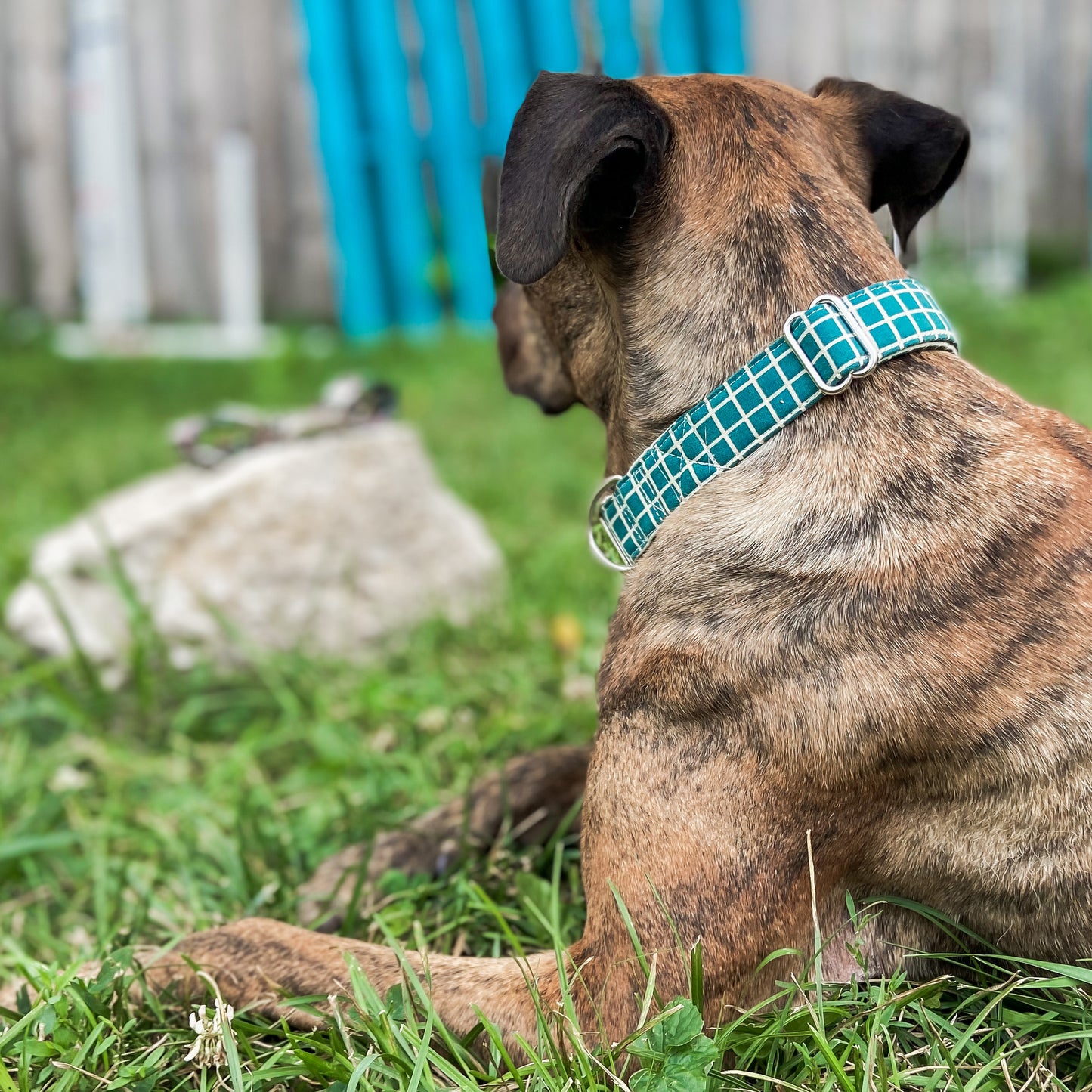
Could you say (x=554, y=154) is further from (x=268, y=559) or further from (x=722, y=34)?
(x=722, y=34)

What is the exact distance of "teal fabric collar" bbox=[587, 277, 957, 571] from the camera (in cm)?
181

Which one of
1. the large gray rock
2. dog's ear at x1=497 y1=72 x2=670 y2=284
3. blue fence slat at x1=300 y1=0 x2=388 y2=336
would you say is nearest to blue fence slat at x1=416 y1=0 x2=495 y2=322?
blue fence slat at x1=300 y1=0 x2=388 y2=336

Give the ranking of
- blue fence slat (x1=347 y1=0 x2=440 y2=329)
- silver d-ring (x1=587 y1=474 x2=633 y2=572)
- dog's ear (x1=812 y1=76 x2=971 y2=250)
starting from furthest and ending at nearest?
blue fence slat (x1=347 y1=0 x2=440 y2=329), dog's ear (x1=812 y1=76 x2=971 y2=250), silver d-ring (x1=587 y1=474 x2=633 y2=572)

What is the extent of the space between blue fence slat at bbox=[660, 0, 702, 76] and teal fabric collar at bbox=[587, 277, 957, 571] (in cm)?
748

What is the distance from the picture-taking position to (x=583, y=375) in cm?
222

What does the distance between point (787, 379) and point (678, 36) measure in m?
7.76

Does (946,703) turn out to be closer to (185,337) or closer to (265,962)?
(265,962)

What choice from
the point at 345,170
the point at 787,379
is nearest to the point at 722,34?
the point at 345,170

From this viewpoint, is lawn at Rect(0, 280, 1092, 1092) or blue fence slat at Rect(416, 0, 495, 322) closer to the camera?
lawn at Rect(0, 280, 1092, 1092)

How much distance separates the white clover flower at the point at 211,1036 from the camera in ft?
5.94

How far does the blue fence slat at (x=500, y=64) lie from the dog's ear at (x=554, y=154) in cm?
719

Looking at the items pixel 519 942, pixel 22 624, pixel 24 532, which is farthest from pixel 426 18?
pixel 519 942

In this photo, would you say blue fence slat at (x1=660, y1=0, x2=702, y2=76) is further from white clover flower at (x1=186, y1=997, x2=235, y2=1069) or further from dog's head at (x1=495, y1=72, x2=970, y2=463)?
white clover flower at (x1=186, y1=997, x2=235, y2=1069)

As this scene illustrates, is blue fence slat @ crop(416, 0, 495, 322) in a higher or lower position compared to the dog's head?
lower
